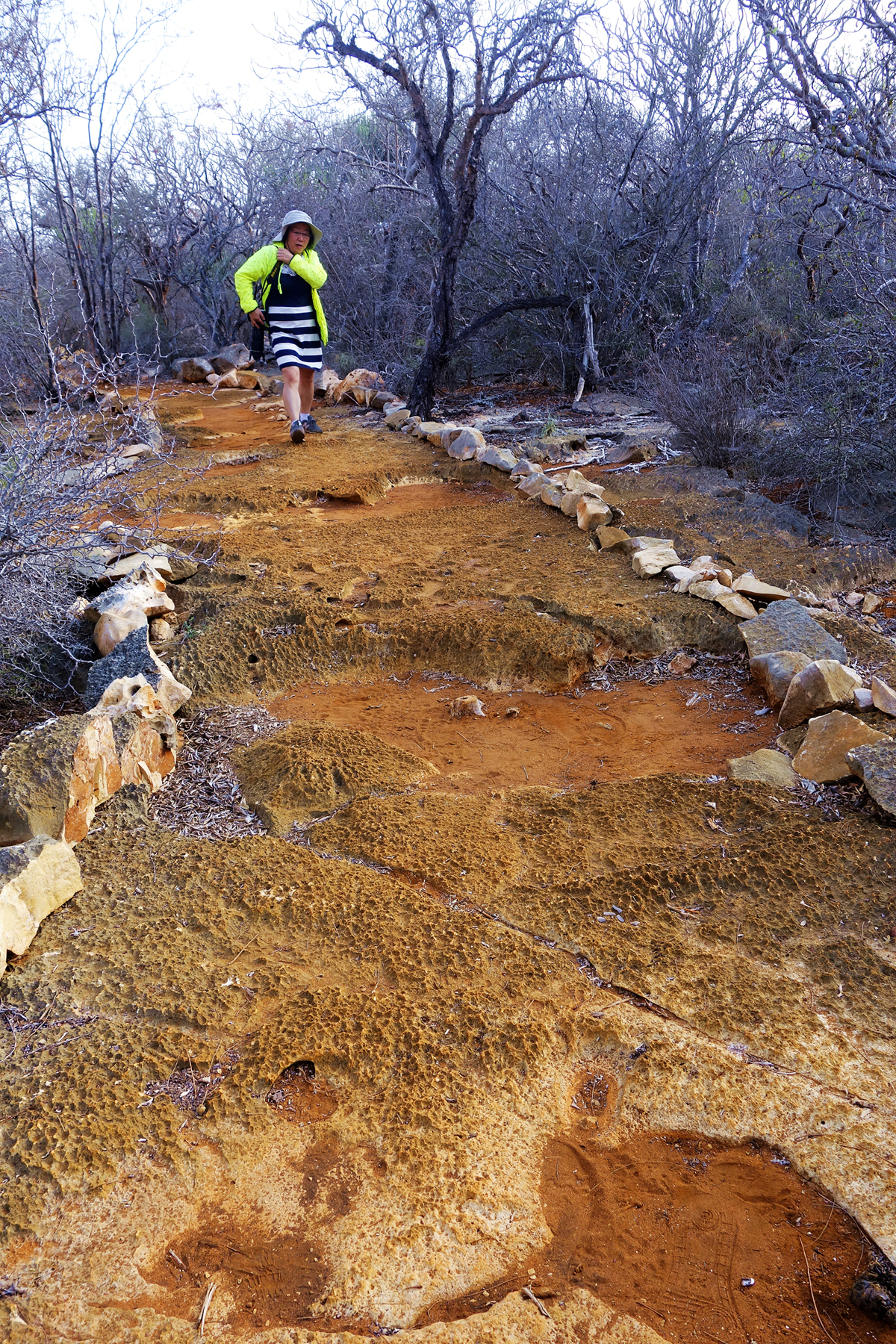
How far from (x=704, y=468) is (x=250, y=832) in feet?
15.0

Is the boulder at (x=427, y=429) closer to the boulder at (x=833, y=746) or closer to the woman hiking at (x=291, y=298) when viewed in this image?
the woman hiking at (x=291, y=298)

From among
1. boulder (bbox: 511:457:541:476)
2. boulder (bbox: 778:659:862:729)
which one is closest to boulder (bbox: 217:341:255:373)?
boulder (bbox: 511:457:541:476)

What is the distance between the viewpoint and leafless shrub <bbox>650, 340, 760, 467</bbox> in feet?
19.5

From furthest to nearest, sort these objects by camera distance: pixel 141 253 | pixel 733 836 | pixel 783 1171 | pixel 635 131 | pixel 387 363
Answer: pixel 141 253 → pixel 387 363 → pixel 635 131 → pixel 733 836 → pixel 783 1171

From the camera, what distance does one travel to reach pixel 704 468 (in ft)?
20.1

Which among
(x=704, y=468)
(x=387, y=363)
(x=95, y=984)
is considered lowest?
(x=95, y=984)

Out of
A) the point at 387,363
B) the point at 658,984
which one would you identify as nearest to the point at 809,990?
the point at 658,984

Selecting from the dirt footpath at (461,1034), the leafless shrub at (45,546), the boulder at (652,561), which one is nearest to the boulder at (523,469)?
the boulder at (652,561)

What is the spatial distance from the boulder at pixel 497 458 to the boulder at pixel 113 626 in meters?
3.30

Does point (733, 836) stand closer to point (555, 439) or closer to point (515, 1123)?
point (515, 1123)

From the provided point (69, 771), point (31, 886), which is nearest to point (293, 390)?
point (69, 771)

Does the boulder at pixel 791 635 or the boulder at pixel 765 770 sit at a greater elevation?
the boulder at pixel 791 635

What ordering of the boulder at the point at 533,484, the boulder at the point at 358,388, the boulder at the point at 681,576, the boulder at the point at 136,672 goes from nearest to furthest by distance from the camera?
the boulder at the point at 136,672
the boulder at the point at 681,576
the boulder at the point at 533,484
the boulder at the point at 358,388

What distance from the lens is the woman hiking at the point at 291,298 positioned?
266 inches
